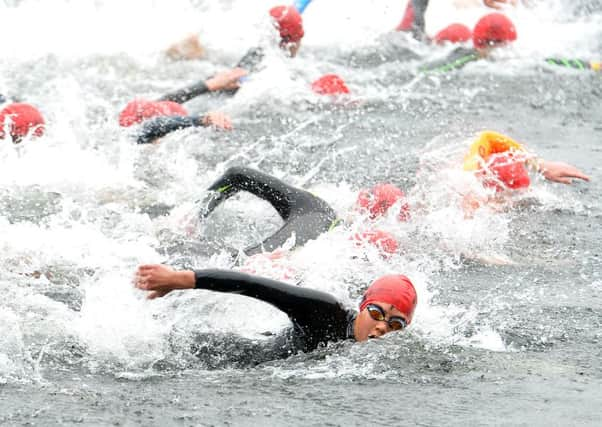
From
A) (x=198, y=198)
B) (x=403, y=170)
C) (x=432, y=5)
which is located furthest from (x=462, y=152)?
(x=432, y=5)

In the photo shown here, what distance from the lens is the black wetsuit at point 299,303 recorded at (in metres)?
4.84

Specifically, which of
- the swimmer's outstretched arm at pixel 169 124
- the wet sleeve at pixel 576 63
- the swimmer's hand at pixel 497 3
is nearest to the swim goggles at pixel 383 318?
the swimmer's outstretched arm at pixel 169 124

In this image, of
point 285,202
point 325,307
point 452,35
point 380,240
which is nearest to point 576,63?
point 452,35

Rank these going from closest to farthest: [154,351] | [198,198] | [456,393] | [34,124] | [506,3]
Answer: [456,393] < [154,351] < [198,198] < [34,124] < [506,3]

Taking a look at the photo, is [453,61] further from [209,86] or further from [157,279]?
[157,279]

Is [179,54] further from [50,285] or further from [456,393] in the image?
[456,393]

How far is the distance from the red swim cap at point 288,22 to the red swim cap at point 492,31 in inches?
78.8

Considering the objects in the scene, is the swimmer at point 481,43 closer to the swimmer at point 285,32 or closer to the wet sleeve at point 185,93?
the swimmer at point 285,32

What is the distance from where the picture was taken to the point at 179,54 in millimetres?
12172

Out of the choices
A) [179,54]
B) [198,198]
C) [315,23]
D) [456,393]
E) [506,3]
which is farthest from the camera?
[506,3]

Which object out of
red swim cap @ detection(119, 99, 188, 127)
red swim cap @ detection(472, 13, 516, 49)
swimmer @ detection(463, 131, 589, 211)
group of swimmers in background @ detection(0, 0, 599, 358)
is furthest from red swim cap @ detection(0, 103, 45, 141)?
red swim cap @ detection(472, 13, 516, 49)

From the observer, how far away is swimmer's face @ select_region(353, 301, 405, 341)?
205 inches

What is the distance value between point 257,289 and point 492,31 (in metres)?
7.28

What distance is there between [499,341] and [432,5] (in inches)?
387
